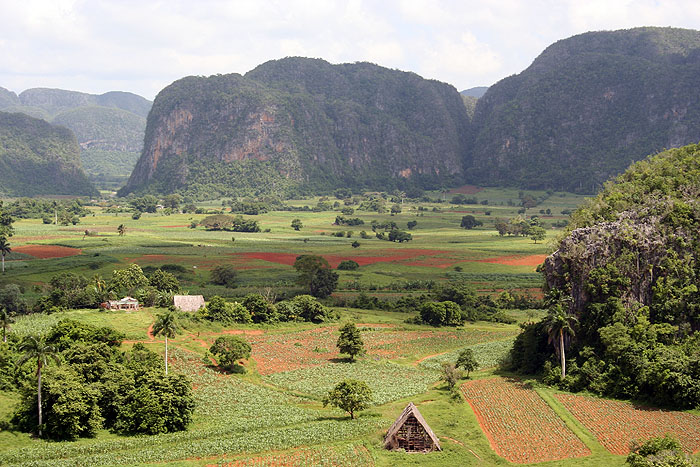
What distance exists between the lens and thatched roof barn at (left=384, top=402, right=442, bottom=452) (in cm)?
3678

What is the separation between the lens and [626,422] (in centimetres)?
4078

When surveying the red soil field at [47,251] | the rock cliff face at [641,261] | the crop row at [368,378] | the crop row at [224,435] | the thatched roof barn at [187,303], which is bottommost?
the crop row at [368,378]

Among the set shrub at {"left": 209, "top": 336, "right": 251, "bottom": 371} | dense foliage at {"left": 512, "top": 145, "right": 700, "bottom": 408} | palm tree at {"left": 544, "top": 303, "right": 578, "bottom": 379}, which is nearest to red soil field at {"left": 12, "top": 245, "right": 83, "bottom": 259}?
shrub at {"left": 209, "top": 336, "right": 251, "bottom": 371}

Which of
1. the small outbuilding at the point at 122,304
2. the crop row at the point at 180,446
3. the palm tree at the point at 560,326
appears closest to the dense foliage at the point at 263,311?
the small outbuilding at the point at 122,304

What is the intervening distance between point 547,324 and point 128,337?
1358 inches

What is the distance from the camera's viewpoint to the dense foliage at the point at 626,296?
47.0 m

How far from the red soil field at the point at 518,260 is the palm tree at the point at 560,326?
184 feet

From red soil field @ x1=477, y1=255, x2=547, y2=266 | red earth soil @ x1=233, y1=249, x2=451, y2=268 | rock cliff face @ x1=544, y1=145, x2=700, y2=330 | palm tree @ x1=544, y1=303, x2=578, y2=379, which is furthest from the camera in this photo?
red earth soil @ x1=233, y1=249, x2=451, y2=268

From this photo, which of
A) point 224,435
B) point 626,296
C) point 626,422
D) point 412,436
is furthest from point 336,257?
point 412,436

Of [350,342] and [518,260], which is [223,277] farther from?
[518,260]

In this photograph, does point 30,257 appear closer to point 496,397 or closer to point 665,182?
point 496,397

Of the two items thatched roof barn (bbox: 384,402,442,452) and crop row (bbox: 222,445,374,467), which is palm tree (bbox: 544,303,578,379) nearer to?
thatched roof barn (bbox: 384,402,442,452)

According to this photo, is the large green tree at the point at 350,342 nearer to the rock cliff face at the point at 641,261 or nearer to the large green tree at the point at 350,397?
the large green tree at the point at 350,397

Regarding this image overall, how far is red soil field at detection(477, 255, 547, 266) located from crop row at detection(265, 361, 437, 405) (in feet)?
180
